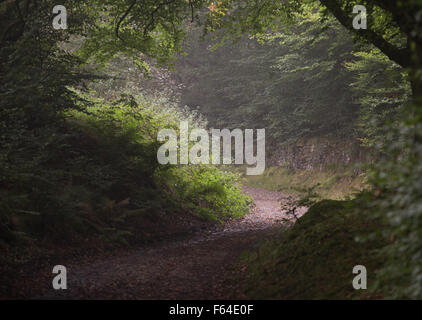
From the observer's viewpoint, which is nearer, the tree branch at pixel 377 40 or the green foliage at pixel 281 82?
the tree branch at pixel 377 40

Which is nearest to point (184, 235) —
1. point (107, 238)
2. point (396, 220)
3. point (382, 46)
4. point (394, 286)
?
point (107, 238)

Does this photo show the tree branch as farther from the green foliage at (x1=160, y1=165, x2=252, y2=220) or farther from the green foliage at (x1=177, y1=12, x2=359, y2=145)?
the green foliage at (x1=160, y1=165, x2=252, y2=220)

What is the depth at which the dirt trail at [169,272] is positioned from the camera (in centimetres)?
571

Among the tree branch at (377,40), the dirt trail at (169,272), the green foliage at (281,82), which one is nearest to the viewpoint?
the dirt trail at (169,272)

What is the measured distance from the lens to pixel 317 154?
2088 centimetres

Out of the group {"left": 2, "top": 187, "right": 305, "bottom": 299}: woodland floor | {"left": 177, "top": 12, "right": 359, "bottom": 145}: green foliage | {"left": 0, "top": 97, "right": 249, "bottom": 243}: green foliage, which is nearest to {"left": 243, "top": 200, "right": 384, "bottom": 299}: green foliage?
{"left": 2, "top": 187, "right": 305, "bottom": 299}: woodland floor

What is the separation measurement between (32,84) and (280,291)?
5.19m

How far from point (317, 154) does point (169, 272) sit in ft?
51.4

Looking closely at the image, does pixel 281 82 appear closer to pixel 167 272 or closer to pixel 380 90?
pixel 380 90

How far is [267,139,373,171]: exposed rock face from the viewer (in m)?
18.4

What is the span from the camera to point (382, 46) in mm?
6641

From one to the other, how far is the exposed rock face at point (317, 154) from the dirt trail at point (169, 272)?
10.3 metres

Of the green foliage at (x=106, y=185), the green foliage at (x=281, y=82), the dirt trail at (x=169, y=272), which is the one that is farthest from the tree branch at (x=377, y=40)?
the green foliage at (x=281, y=82)

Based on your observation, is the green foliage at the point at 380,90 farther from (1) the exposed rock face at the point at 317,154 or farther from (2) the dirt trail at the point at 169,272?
(2) the dirt trail at the point at 169,272
